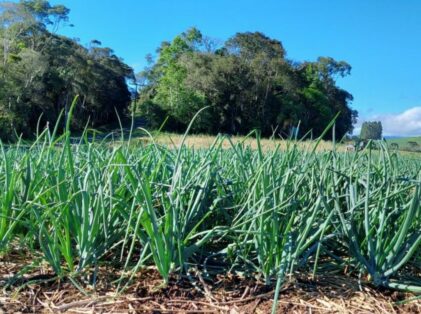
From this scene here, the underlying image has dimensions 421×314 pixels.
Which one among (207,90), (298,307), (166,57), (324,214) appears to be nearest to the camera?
(298,307)

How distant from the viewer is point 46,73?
33.7m

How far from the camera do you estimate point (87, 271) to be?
1.12 m

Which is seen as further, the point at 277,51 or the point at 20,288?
the point at 277,51

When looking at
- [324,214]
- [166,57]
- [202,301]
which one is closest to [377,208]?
[324,214]

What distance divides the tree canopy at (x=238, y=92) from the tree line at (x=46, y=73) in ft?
14.7

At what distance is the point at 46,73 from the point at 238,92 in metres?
16.7

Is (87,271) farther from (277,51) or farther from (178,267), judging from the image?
(277,51)

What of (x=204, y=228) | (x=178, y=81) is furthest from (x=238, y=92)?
(x=204, y=228)

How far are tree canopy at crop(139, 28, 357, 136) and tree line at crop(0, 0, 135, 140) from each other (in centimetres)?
→ 448

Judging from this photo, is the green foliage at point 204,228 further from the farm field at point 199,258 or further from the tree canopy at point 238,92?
the tree canopy at point 238,92

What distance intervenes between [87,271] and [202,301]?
336 mm

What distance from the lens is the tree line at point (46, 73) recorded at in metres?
29.1

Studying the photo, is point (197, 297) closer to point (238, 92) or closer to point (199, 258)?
point (199, 258)

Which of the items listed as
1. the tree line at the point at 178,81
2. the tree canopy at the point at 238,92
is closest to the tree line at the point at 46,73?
the tree line at the point at 178,81
